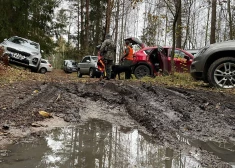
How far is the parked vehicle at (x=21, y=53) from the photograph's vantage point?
12.2m

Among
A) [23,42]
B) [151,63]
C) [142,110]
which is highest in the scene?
[23,42]

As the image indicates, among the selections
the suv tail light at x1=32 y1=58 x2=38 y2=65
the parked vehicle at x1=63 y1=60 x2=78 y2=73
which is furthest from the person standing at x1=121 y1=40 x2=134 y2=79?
the parked vehicle at x1=63 y1=60 x2=78 y2=73

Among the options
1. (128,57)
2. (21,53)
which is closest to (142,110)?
(128,57)

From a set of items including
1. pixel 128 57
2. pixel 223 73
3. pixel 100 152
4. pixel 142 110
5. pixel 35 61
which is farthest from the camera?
pixel 35 61

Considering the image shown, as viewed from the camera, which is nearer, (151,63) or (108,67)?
(108,67)

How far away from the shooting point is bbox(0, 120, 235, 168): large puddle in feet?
7.90

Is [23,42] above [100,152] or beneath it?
above

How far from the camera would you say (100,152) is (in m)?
2.72

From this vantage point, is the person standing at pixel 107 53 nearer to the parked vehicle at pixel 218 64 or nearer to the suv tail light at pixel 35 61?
the parked vehicle at pixel 218 64

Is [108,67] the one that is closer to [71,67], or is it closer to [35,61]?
[35,61]

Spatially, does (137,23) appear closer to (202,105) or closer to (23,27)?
(23,27)

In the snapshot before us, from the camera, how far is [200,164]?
2443 mm

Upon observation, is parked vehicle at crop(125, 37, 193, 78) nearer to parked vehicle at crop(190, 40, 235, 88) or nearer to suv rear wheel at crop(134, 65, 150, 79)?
suv rear wheel at crop(134, 65, 150, 79)

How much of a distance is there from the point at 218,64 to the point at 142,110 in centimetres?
323
